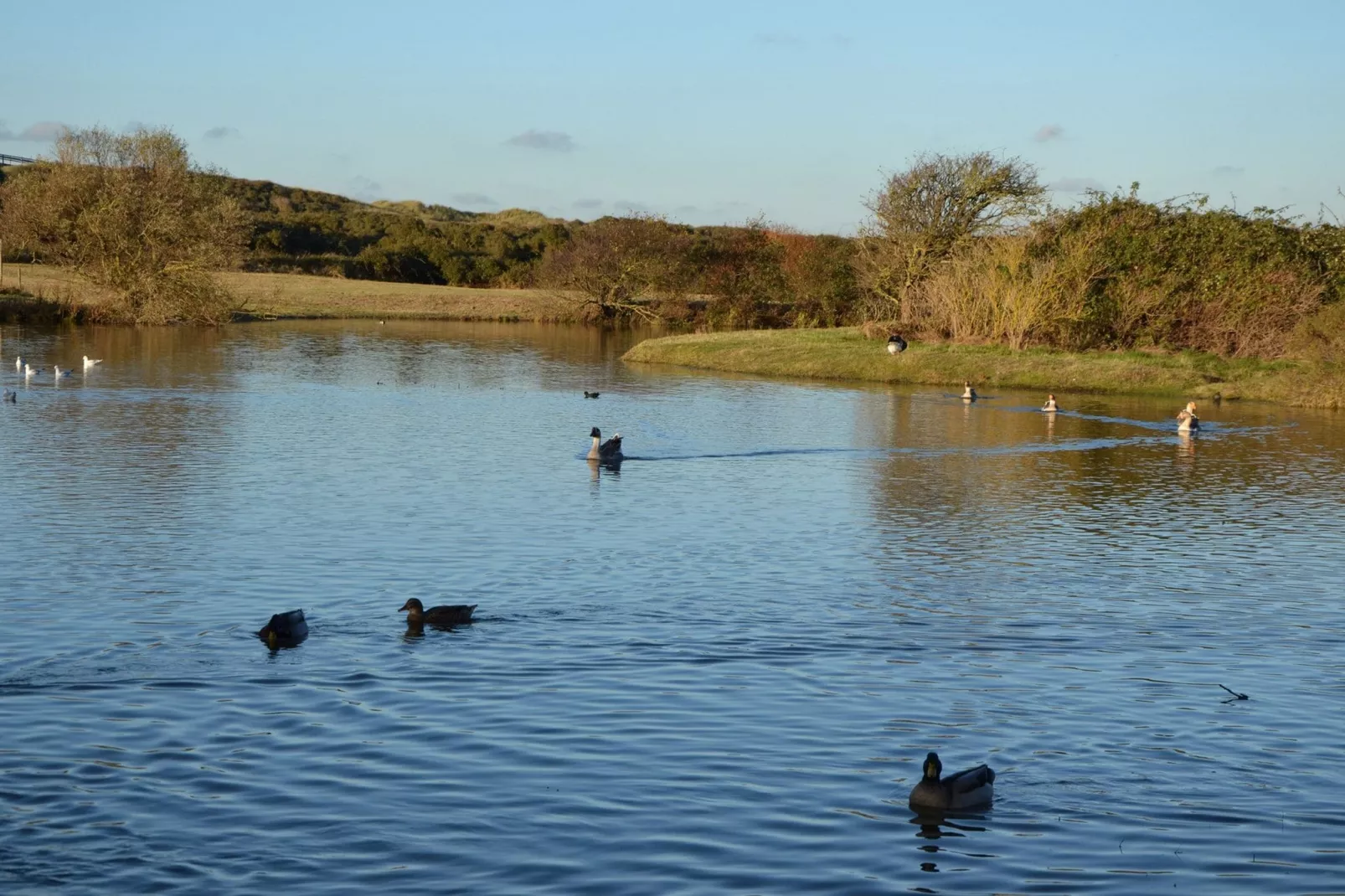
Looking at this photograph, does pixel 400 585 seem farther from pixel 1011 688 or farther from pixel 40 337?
pixel 40 337

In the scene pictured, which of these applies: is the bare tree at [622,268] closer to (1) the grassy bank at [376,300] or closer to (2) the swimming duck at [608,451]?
(1) the grassy bank at [376,300]

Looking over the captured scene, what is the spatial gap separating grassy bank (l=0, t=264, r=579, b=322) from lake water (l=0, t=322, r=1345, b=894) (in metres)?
60.0

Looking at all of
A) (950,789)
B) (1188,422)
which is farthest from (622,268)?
(950,789)

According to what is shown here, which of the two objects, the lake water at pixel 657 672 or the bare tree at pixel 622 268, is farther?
the bare tree at pixel 622 268

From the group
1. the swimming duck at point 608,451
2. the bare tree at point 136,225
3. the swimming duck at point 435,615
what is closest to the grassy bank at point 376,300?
the bare tree at point 136,225

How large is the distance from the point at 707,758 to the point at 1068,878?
2.99 m

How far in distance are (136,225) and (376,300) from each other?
88.7 ft

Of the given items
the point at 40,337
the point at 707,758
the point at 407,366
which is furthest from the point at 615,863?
the point at 40,337

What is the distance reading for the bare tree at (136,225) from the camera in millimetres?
67750

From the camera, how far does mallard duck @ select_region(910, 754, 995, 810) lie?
9.30 metres

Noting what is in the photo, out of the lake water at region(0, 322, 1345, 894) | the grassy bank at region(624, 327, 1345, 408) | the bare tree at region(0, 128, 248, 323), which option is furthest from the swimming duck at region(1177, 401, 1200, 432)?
the bare tree at region(0, 128, 248, 323)

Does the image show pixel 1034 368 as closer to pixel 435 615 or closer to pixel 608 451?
pixel 608 451

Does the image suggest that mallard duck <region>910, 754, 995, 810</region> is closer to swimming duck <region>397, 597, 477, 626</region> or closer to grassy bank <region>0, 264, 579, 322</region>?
swimming duck <region>397, 597, 477, 626</region>

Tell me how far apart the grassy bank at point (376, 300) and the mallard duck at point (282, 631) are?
7254cm
